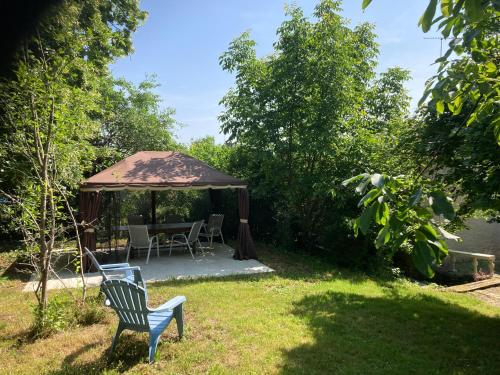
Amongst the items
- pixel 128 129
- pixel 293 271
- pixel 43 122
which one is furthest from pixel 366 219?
pixel 128 129

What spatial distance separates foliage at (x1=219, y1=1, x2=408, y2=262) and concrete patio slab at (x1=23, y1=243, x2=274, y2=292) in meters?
2.32

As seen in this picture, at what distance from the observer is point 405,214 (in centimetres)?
153

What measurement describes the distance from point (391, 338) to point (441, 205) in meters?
3.99

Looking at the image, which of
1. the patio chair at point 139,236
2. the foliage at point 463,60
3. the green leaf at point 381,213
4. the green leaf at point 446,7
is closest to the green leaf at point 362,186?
the green leaf at point 381,213

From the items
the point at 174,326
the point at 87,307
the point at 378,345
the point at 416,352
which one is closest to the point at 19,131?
the point at 87,307

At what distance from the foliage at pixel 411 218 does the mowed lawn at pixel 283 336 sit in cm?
285

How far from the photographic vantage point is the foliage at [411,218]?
134 centimetres

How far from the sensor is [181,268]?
8492mm

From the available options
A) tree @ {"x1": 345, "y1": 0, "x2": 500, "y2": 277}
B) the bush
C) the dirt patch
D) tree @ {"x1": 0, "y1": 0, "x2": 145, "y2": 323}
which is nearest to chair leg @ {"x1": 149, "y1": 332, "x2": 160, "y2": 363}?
the bush

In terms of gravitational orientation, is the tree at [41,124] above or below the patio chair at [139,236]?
above

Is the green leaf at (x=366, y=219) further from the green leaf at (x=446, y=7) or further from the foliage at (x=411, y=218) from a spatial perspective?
the green leaf at (x=446, y=7)

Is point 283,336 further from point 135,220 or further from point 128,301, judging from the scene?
point 135,220

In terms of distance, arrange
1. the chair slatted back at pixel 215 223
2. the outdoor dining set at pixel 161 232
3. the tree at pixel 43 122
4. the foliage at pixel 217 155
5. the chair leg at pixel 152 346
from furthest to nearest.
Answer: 1. the foliage at pixel 217 155
2. the chair slatted back at pixel 215 223
3. the outdoor dining set at pixel 161 232
4. the tree at pixel 43 122
5. the chair leg at pixel 152 346

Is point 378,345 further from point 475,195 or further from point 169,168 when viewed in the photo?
point 169,168
